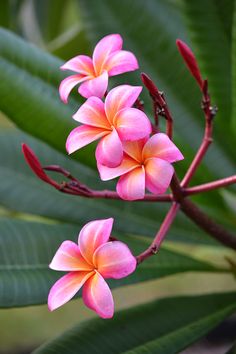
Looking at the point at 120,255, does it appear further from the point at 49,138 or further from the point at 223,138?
the point at 223,138

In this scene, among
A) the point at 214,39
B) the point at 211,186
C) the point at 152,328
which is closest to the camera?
the point at 211,186

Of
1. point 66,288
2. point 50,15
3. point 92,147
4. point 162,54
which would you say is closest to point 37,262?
point 92,147

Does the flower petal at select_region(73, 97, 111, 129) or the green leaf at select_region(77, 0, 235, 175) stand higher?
the flower petal at select_region(73, 97, 111, 129)

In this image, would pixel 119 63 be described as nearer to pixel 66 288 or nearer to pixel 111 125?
pixel 111 125

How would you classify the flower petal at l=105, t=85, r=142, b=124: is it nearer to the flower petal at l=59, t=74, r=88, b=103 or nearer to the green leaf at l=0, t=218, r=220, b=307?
the flower petal at l=59, t=74, r=88, b=103

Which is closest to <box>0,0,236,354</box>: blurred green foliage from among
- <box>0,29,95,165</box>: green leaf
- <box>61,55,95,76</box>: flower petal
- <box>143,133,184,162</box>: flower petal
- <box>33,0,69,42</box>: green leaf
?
<box>0,29,95,165</box>: green leaf

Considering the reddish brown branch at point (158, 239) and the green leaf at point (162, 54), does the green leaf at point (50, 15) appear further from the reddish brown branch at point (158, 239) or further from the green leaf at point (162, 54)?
the reddish brown branch at point (158, 239)

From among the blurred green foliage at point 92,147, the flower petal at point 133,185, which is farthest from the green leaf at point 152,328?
the flower petal at point 133,185
